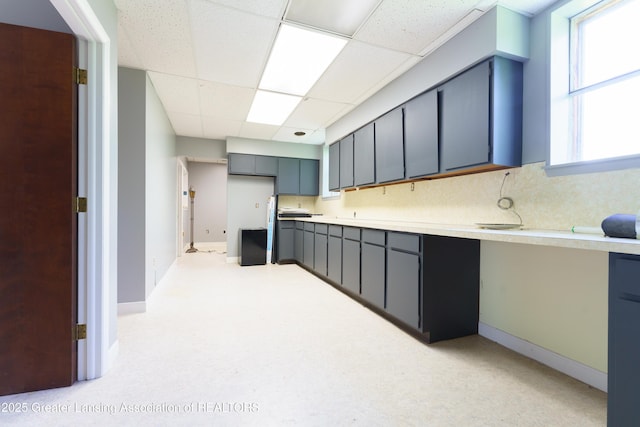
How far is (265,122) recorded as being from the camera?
4.71m

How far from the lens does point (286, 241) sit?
18.5 feet

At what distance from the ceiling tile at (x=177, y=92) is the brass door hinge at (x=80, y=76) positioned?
1.48 m

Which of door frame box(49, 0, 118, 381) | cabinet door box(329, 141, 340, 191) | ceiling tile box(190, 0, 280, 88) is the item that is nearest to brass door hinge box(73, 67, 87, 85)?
door frame box(49, 0, 118, 381)

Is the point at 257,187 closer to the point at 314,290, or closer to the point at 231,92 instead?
the point at 231,92

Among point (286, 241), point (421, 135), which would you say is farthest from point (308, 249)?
point (421, 135)

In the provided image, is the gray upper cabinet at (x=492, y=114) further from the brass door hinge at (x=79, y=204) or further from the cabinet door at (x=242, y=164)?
the cabinet door at (x=242, y=164)

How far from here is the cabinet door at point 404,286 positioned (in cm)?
228

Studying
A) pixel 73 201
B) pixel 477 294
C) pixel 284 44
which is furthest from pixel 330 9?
pixel 477 294

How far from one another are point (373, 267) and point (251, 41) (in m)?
2.44

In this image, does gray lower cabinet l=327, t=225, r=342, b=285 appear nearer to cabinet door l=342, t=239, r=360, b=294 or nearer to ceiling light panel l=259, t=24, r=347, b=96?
cabinet door l=342, t=239, r=360, b=294

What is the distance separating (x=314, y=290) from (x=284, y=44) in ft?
9.45

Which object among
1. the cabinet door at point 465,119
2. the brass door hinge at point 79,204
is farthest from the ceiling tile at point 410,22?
the brass door hinge at point 79,204

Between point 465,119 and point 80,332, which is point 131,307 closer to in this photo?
point 80,332

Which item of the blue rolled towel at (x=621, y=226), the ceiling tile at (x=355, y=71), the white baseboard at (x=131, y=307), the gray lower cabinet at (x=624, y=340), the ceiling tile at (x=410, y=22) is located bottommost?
the white baseboard at (x=131, y=307)
